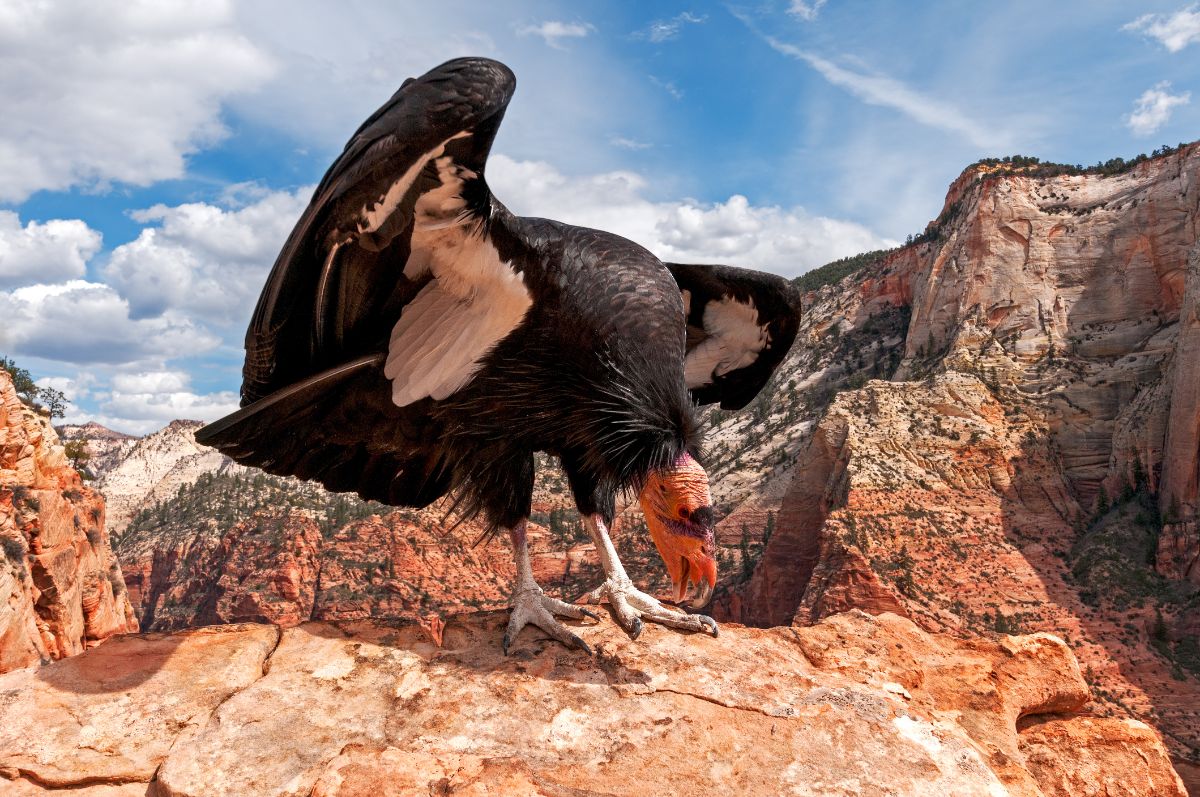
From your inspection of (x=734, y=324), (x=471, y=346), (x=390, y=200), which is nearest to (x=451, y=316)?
(x=471, y=346)

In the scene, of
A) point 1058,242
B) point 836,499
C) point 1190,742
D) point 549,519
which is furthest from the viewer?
point 549,519

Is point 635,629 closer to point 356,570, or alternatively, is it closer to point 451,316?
point 451,316

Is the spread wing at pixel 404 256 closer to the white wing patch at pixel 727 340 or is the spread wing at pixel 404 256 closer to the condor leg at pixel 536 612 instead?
the condor leg at pixel 536 612

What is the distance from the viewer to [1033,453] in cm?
4569

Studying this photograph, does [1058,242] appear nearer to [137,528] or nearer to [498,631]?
[498,631]

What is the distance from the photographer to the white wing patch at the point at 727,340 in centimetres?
734

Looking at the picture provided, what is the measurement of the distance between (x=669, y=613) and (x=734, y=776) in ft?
6.06

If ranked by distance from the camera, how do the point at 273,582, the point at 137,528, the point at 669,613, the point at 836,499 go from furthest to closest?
the point at 137,528
the point at 273,582
the point at 836,499
the point at 669,613

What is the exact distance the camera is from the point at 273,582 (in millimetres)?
49594

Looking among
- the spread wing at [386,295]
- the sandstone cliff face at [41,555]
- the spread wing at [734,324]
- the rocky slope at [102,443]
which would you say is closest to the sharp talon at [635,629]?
the spread wing at [386,295]

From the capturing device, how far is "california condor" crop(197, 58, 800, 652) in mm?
4484

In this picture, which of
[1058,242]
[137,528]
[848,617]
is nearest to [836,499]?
[1058,242]

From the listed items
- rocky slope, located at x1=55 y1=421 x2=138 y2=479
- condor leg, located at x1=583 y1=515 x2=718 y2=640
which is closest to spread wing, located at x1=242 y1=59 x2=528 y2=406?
condor leg, located at x1=583 y1=515 x2=718 y2=640

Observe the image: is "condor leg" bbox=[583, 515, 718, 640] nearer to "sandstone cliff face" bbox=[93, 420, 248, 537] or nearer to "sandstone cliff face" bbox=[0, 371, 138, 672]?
"sandstone cliff face" bbox=[0, 371, 138, 672]
